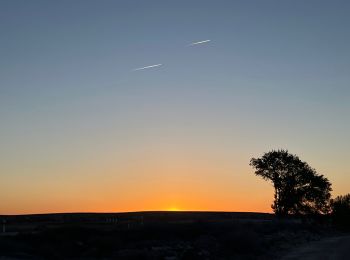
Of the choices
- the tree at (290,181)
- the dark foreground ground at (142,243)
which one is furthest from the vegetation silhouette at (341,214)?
the dark foreground ground at (142,243)

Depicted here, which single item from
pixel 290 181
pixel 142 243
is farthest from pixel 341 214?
pixel 142 243

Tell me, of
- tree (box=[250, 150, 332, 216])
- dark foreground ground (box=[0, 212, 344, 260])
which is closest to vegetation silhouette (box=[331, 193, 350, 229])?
tree (box=[250, 150, 332, 216])

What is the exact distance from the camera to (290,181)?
89625 mm

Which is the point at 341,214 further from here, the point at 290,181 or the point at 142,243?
the point at 142,243

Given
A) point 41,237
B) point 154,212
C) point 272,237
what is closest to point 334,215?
point 154,212

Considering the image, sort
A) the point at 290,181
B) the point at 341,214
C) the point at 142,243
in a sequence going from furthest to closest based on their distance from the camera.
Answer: the point at 341,214, the point at 290,181, the point at 142,243

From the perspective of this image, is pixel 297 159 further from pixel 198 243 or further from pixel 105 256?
pixel 105 256

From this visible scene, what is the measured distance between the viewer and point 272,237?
177 ft

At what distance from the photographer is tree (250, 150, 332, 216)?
9000 centimetres

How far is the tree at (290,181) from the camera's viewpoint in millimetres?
90000

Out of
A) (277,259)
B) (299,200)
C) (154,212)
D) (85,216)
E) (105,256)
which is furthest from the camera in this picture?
(299,200)

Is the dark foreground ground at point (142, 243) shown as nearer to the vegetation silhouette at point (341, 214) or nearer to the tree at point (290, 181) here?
the tree at point (290, 181)

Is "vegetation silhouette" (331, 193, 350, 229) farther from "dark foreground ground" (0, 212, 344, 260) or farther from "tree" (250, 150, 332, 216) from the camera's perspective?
"dark foreground ground" (0, 212, 344, 260)

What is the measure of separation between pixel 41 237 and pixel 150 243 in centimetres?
675
